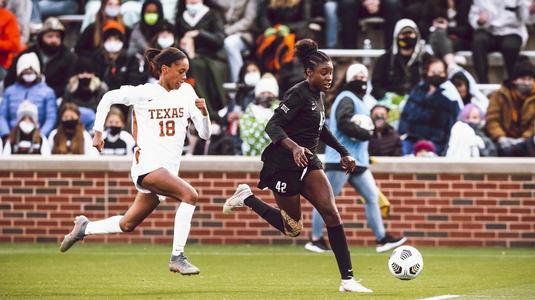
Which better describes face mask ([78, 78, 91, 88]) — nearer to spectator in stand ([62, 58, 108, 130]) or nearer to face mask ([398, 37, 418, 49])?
spectator in stand ([62, 58, 108, 130])

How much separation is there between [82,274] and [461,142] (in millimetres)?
6193

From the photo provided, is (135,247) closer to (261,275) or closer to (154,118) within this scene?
(261,275)

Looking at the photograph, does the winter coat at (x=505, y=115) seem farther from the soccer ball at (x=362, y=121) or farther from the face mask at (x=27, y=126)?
the face mask at (x=27, y=126)

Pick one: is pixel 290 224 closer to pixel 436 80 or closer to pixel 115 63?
pixel 436 80

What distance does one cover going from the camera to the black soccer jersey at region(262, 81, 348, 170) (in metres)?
11.4

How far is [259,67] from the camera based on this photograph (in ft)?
65.3

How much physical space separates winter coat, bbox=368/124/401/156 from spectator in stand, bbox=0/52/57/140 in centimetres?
430

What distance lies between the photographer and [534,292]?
36.8ft

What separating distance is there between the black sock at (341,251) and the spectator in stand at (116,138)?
6.93 metres

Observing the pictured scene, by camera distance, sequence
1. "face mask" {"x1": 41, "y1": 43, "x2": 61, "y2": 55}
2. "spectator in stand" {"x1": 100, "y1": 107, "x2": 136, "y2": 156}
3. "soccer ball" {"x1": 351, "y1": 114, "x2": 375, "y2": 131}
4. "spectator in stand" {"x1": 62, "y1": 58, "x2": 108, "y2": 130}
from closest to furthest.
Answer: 1. "soccer ball" {"x1": 351, "y1": 114, "x2": 375, "y2": 131}
2. "spectator in stand" {"x1": 100, "y1": 107, "x2": 136, "y2": 156}
3. "spectator in stand" {"x1": 62, "y1": 58, "x2": 108, "y2": 130}
4. "face mask" {"x1": 41, "y1": 43, "x2": 61, "y2": 55}

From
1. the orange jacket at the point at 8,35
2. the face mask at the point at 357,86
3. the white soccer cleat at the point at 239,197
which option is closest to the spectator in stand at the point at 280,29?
the orange jacket at the point at 8,35

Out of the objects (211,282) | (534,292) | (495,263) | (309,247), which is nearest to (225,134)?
(309,247)

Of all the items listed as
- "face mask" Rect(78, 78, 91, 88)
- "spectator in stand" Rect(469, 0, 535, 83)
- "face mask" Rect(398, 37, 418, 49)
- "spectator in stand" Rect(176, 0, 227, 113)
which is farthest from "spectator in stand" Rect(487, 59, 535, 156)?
"face mask" Rect(78, 78, 91, 88)

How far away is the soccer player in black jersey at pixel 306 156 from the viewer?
37.0ft
